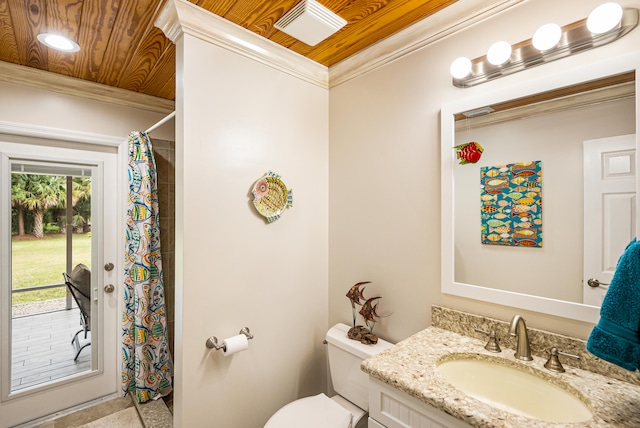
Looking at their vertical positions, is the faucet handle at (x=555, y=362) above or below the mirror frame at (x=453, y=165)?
below

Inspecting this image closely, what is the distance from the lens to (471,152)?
1379 millimetres

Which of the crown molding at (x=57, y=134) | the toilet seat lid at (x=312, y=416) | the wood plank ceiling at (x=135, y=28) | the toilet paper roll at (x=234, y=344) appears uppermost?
the wood plank ceiling at (x=135, y=28)

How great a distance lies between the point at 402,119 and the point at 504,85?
49cm

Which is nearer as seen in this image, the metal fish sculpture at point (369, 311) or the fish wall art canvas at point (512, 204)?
the fish wall art canvas at point (512, 204)

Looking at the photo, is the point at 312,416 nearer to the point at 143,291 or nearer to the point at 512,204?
the point at 512,204

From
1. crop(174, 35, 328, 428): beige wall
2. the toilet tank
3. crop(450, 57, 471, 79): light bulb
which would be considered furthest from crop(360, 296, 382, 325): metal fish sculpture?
crop(450, 57, 471, 79): light bulb

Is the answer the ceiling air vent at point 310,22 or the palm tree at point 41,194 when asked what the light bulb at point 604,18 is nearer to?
the ceiling air vent at point 310,22

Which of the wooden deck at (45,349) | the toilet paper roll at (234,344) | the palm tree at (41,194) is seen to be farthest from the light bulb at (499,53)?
the wooden deck at (45,349)

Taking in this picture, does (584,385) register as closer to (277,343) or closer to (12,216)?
(277,343)

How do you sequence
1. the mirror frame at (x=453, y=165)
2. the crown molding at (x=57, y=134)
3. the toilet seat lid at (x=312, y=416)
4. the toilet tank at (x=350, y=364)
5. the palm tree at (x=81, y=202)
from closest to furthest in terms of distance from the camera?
the mirror frame at (x=453, y=165)
the toilet seat lid at (x=312, y=416)
the toilet tank at (x=350, y=364)
the crown molding at (x=57, y=134)
the palm tree at (x=81, y=202)

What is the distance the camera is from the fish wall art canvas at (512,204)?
123 cm

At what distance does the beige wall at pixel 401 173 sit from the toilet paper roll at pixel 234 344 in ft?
2.26

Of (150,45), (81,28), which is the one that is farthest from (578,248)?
(81,28)

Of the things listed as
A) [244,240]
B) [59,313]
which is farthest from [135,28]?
[59,313]
